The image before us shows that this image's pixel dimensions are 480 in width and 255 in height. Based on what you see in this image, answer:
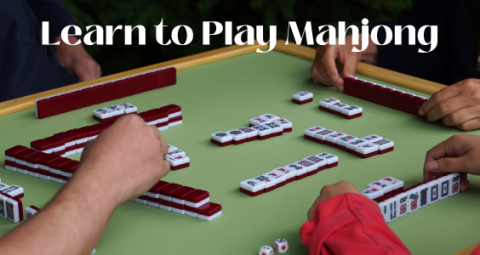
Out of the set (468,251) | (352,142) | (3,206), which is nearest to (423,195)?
(468,251)

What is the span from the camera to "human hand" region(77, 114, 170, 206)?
0.99 m

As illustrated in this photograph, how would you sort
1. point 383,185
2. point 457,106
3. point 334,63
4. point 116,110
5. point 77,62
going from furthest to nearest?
1. point 77,62
2. point 334,63
3. point 116,110
4. point 457,106
5. point 383,185

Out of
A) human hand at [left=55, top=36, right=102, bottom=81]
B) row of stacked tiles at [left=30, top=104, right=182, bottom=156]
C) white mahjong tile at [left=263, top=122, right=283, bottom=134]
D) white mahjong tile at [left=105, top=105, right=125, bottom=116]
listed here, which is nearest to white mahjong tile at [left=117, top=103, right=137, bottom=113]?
white mahjong tile at [left=105, top=105, right=125, bottom=116]

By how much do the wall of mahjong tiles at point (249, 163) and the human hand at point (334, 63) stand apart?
3 cm

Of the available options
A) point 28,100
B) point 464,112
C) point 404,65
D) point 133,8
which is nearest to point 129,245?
point 28,100

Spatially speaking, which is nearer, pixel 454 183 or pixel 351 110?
pixel 454 183

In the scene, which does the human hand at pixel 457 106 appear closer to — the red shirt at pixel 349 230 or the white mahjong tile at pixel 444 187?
the white mahjong tile at pixel 444 187

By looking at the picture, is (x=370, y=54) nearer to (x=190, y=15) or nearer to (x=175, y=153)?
(x=175, y=153)

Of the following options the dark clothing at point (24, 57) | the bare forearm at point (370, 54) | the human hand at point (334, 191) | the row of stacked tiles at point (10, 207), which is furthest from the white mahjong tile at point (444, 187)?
the dark clothing at point (24, 57)

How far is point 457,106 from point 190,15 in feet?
7.65

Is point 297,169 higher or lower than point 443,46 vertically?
lower

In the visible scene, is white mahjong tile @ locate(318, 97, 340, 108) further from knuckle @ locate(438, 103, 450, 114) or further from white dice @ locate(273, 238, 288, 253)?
white dice @ locate(273, 238, 288, 253)

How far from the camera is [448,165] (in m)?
1.24

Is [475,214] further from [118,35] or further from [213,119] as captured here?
[118,35]
